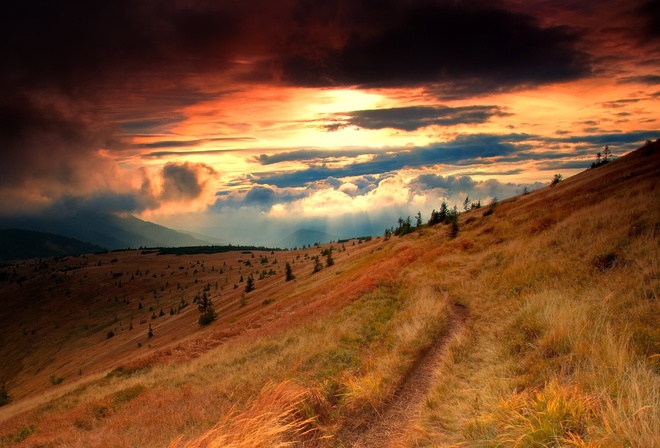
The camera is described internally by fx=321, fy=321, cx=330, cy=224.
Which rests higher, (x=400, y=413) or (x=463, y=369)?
(x=463, y=369)

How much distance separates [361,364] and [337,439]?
370 cm

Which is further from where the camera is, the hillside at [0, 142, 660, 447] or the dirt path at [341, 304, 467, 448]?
the dirt path at [341, 304, 467, 448]

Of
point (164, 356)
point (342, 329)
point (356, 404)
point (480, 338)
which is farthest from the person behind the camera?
point (164, 356)

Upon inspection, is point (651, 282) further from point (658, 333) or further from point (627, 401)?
point (627, 401)

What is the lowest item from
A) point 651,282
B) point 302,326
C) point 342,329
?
point 302,326

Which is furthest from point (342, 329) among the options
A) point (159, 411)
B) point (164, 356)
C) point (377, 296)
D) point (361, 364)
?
point (164, 356)

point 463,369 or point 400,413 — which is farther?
point 463,369

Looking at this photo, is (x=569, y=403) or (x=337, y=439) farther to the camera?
(x=337, y=439)

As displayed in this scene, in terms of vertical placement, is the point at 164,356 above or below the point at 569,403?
below

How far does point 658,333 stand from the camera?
6.86m

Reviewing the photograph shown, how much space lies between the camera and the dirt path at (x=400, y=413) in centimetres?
723

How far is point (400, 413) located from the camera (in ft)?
26.4

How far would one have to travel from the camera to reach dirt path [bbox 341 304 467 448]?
723 centimetres

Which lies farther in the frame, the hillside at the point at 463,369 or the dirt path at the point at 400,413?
the dirt path at the point at 400,413
